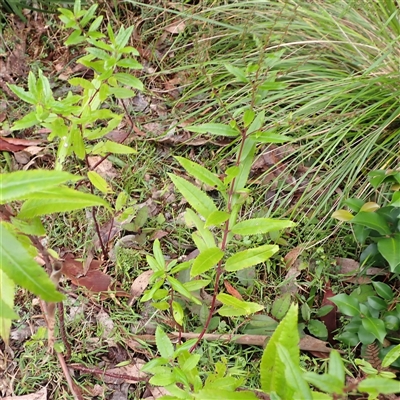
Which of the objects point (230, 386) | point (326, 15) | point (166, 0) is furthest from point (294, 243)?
point (166, 0)

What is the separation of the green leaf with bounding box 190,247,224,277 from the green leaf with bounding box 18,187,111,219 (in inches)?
16.4

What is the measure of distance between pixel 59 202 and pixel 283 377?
62 cm

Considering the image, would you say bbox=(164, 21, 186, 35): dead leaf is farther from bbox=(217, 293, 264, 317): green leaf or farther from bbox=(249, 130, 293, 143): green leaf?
bbox=(217, 293, 264, 317): green leaf

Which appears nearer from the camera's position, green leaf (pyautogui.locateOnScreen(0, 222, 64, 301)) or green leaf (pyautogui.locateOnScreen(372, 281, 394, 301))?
green leaf (pyautogui.locateOnScreen(0, 222, 64, 301))

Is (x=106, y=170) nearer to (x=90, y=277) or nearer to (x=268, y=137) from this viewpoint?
(x=90, y=277)

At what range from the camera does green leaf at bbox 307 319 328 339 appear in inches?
65.4

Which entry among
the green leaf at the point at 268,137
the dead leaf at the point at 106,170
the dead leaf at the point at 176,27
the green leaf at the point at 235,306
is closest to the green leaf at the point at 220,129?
the green leaf at the point at 268,137

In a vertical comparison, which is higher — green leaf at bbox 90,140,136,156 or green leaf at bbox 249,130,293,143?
green leaf at bbox 249,130,293,143

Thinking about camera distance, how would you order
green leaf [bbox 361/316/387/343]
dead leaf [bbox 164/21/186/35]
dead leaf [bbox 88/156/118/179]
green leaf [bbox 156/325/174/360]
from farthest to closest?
1. dead leaf [bbox 164/21/186/35]
2. dead leaf [bbox 88/156/118/179]
3. green leaf [bbox 361/316/387/343]
4. green leaf [bbox 156/325/174/360]

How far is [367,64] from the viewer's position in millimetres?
2201

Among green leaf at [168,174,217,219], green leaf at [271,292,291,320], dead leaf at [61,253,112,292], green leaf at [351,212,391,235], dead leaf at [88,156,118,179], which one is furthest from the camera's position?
dead leaf at [88,156,118,179]

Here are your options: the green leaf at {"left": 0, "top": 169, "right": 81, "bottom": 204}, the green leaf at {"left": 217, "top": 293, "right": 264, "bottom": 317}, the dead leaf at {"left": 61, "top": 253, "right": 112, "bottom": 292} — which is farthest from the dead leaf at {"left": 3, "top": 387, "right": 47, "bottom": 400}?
the green leaf at {"left": 0, "top": 169, "right": 81, "bottom": 204}

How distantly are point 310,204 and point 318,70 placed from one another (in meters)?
0.76

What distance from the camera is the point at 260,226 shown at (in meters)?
Answer: 1.33
